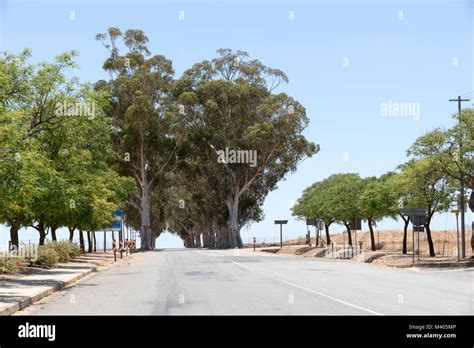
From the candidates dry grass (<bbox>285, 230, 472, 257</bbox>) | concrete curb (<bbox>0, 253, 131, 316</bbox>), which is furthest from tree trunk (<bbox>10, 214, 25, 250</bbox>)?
dry grass (<bbox>285, 230, 472, 257</bbox>)

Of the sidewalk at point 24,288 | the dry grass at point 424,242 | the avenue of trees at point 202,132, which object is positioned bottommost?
the dry grass at point 424,242

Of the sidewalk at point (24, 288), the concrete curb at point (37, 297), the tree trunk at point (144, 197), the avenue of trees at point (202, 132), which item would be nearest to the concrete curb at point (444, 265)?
the sidewalk at point (24, 288)

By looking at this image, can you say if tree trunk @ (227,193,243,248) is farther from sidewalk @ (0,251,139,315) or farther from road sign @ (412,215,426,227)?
sidewalk @ (0,251,139,315)

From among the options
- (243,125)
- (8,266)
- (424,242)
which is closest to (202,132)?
(243,125)

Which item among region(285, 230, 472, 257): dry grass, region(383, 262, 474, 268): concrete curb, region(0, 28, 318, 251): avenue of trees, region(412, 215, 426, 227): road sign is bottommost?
region(285, 230, 472, 257): dry grass

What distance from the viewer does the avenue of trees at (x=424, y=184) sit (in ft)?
122

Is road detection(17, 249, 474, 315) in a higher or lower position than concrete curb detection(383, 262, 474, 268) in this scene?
higher

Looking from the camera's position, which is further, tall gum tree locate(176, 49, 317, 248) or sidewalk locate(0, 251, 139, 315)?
tall gum tree locate(176, 49, 317, 248)

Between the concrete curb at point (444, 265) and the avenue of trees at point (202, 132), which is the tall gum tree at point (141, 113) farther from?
the concrete curb at point (444, 265)

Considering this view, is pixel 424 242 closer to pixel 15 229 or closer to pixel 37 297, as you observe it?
pixel 15 229

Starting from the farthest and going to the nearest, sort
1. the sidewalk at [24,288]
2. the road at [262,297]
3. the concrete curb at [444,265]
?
the concrete curb at [444,265] → the sidewalk at [24,288] → the road at [262,297]

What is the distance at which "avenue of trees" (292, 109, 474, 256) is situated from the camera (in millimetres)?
37125

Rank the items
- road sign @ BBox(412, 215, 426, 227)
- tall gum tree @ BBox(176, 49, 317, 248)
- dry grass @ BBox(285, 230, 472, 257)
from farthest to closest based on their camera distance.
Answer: tall gum tree @ BBox(176, 49, 317, 248) → dry grass @ BBox(285, 230, 472, 257) → road sign @ BBox(412, 215, 426, 227)

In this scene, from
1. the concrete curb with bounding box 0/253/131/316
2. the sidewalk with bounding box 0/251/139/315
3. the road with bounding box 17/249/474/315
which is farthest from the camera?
the sidewalk with bounding box 0/251/139/315
